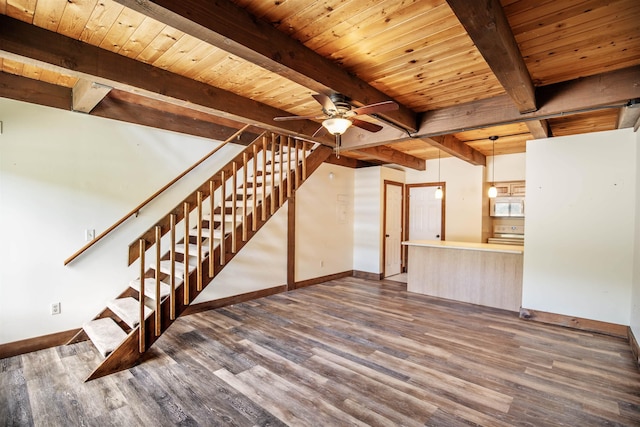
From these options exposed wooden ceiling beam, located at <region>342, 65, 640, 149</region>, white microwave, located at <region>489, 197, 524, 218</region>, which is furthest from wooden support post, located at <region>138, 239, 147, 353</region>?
white microwave, located at <region>489, 197, 524, 218</region>

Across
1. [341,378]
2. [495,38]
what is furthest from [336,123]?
[341,378]

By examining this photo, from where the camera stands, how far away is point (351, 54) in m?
2.39

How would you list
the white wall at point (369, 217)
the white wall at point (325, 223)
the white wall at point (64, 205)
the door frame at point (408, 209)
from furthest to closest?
the door frame at point (408, 209)
the white wall at point (369, 217)
the white wall at point (325, 223)
the white wall at point (64, 205)

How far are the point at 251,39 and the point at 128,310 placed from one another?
289cm

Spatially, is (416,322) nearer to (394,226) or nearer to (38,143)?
(394,226)

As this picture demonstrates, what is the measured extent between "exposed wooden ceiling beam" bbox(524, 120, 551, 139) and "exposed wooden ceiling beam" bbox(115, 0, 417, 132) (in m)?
2.20

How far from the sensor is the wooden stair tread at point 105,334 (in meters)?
2.79

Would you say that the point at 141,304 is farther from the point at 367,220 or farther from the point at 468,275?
the point at 367,220

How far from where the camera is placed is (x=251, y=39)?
1.92 metres

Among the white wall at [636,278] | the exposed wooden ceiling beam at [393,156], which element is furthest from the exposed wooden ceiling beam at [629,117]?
the exposed wooden ceiling beam at [393,156]

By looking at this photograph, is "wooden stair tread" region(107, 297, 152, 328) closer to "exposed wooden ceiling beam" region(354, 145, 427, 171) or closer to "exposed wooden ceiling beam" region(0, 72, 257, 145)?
"exposed wooden ceiling beam" region(0, 72, 257, 145)

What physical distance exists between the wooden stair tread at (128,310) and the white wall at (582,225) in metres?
4.88

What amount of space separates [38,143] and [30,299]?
1624 mm

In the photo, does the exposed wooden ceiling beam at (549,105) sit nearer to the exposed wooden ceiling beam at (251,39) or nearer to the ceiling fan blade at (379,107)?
the exposed wooden ceiling beam at (251,39)
